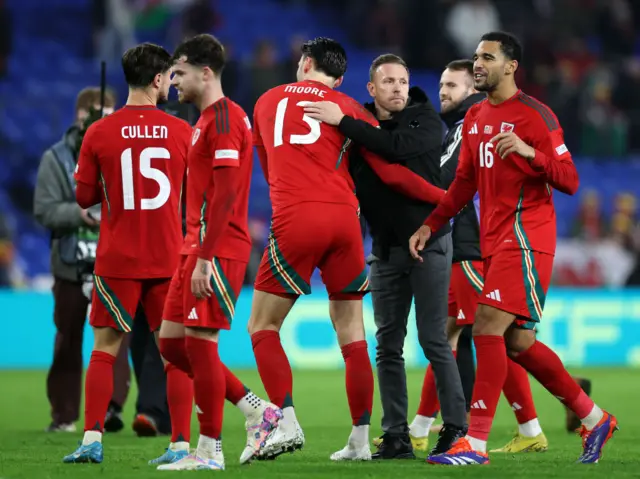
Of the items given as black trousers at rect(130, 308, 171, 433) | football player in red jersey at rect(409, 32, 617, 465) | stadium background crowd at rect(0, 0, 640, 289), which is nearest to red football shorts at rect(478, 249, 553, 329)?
football player in red jersey at rect(409, 32, 617, 465)

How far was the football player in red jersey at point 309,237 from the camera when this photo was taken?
638 centimetres

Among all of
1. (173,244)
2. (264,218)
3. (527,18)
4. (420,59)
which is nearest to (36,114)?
(264,218)

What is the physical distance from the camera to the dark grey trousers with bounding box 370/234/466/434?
6.79m

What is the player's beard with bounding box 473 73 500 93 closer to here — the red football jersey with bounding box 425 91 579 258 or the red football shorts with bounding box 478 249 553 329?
the red football jersey with bounding box 425 91 579 258

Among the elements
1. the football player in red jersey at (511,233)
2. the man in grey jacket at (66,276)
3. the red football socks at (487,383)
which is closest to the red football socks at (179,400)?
the football player in red jersey at (511,233)

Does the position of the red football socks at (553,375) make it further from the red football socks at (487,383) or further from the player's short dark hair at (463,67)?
the player's short dark hair at (463,67)

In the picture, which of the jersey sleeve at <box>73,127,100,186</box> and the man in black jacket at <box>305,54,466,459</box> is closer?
the jersey sleeve at <box>73,127,100,186</box>

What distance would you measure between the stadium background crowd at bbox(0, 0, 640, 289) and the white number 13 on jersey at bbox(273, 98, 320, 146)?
351 inches

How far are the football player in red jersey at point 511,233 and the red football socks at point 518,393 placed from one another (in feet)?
2.55

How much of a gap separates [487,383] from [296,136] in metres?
1.59

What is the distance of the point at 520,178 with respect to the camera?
6.34 m

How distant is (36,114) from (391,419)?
488 inches

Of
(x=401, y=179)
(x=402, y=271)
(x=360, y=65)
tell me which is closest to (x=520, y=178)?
(x=401, y=179)

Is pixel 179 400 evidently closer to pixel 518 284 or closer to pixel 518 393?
pixel 518 284
